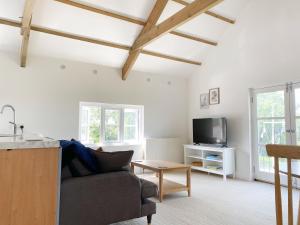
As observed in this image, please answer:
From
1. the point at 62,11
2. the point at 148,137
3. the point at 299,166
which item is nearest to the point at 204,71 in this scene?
the point at 148,137

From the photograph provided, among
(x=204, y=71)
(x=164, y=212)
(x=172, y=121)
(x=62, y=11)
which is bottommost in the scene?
(x=164, y=212)

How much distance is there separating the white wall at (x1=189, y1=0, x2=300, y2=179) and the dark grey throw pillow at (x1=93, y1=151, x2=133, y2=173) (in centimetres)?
355

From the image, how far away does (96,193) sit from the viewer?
2227 mm

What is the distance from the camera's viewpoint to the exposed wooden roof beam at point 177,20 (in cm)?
345

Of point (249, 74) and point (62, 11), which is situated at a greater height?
point (62, 11)

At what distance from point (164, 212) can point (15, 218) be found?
199cm

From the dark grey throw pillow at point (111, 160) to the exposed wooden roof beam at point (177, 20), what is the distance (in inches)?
96.9

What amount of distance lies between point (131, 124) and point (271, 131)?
129 inches

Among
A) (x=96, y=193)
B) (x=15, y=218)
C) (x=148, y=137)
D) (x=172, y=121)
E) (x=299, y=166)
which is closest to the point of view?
(x=15, y=218)

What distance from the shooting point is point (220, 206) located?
3.31 meters

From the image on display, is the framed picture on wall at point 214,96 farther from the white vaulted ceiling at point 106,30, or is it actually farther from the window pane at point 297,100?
the window pane at point 297,100

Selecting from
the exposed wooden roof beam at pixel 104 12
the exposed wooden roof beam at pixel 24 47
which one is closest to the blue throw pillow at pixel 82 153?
the exposed wooden roof beam at pixel 24 47

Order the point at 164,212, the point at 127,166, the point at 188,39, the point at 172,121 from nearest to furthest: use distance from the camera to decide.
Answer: the point at 127,166
the point at 164,212
the point at 188,39
the point at 172,121

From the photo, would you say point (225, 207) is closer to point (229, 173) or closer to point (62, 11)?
point (229, 173)
